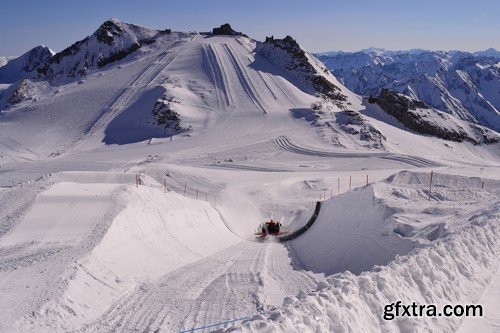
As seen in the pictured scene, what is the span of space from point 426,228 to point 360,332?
7.39 m

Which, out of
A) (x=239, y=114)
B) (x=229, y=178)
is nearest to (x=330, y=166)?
(x=229, y=178)

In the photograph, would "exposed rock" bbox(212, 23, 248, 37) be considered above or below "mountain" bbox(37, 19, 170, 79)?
above

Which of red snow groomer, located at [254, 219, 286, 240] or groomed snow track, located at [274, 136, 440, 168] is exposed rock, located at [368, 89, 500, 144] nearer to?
groomed snow track, located at [274, 136, 440, 168]

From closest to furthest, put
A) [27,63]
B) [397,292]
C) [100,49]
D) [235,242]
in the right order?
[397,292], [235,242], [100,49], [27,63]

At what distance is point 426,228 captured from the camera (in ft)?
40.4

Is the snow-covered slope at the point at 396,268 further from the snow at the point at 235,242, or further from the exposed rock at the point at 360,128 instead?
the exposed rock at the point at 360,128

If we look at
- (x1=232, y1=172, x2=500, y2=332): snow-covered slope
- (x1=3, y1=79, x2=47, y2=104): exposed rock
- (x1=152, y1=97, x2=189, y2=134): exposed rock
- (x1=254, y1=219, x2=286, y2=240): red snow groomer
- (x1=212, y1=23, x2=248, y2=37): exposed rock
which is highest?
(x1=212, y1=23, x2=248, y2=37): exposed rock

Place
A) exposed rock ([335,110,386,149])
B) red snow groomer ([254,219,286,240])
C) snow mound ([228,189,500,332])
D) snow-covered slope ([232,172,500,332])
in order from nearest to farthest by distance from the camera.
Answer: snow mound ([228,189,500,332]) < snow-covered slope ([232,172,500,332]) < red snow groomer ([254,219,286,240]) < exposed rock ([335,110,386,149])

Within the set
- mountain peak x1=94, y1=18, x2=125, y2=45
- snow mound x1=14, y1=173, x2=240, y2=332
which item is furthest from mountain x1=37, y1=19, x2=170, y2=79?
snow mound x1=14, y1=173, x2=240, y2=332

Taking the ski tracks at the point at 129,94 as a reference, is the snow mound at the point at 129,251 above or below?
below

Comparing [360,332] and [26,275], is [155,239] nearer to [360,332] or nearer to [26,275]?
[26,275]

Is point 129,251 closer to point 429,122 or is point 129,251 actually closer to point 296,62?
point 429,122

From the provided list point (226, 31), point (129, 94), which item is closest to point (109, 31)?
point (226, 31)

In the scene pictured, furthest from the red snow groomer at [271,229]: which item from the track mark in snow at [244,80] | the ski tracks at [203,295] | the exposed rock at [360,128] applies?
the track mark in snow at [244,80]
